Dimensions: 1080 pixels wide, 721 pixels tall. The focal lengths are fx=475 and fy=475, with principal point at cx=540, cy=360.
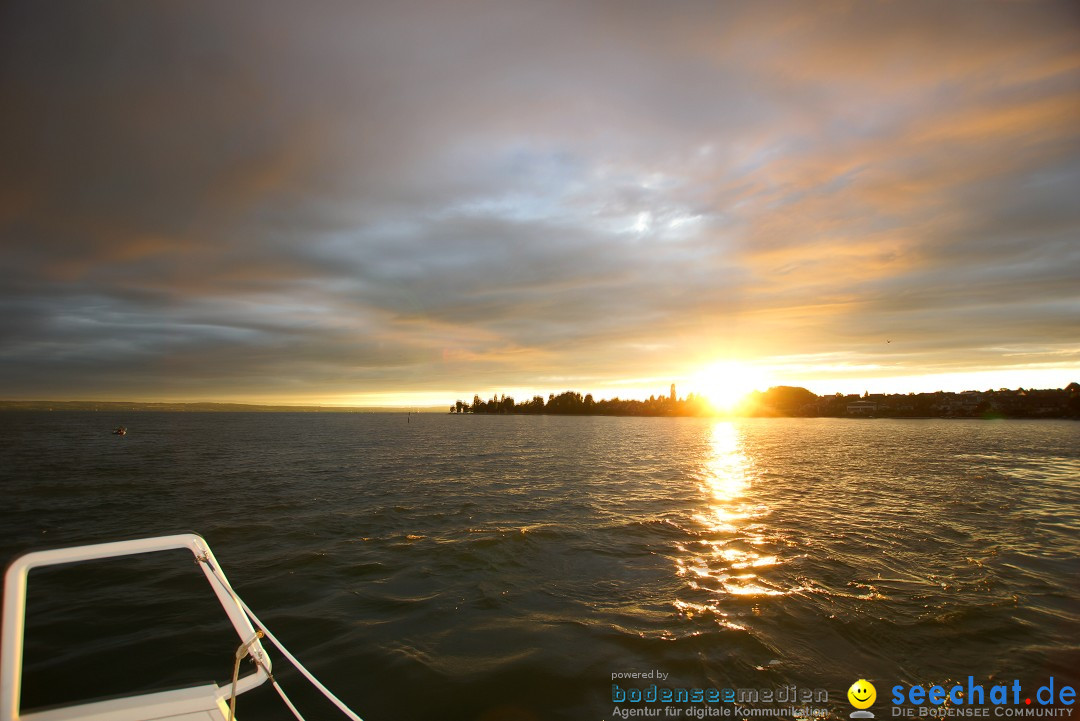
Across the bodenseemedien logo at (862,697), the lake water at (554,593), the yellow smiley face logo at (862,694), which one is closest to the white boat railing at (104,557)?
the lake water at (554,593)

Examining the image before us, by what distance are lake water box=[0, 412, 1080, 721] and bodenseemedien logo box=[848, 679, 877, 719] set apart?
0.18m

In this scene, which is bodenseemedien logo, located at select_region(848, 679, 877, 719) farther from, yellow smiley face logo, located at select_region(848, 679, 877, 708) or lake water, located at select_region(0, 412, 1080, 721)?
lake water, located at select_region(0, 412, 1080, 721)

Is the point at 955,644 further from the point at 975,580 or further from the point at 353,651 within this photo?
the point at 353,651

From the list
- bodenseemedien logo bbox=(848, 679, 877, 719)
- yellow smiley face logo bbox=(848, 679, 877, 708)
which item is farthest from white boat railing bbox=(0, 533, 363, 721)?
yellow smiley face logo bbox=(848, 679, 877, 708)

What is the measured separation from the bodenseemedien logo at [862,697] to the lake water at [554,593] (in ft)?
0.59

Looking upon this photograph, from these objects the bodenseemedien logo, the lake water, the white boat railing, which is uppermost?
the white boat railing

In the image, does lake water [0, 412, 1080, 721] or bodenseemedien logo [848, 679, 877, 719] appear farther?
lake water [0, 412, 1080, 721]

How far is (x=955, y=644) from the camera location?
975 cm

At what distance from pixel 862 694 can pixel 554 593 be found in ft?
22.4

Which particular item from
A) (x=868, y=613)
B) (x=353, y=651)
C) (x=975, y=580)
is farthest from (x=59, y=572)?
(x=975, y=580)

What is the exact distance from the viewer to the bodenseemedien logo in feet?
25.2

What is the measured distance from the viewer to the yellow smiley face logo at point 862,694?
7.92 m

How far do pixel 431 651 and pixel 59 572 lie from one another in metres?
13.9

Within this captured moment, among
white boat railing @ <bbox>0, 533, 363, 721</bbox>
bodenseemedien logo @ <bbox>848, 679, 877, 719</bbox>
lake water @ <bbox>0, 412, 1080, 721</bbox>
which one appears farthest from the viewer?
lake water @ <bbox>0, 412, 1080, 721</bbox>
